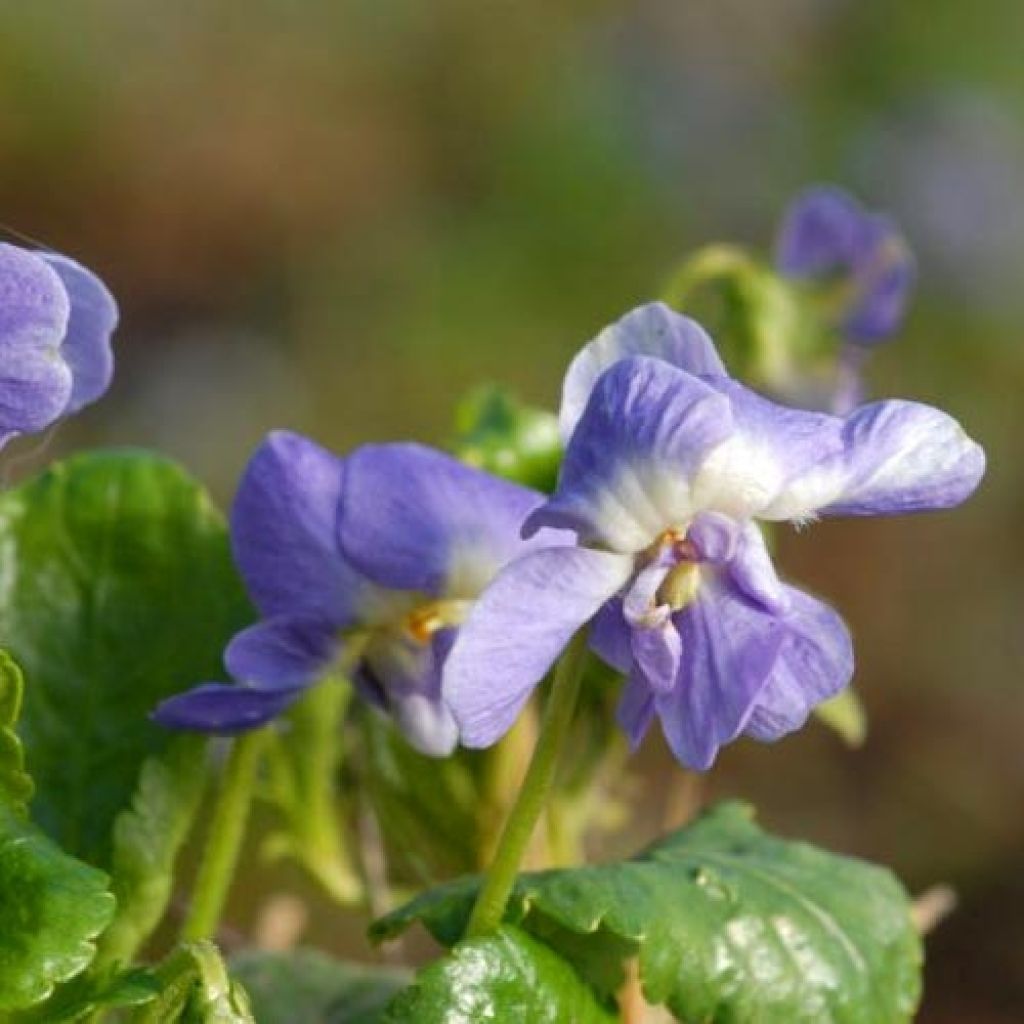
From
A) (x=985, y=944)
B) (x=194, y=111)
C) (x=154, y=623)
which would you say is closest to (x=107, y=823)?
(x=154, y=623)

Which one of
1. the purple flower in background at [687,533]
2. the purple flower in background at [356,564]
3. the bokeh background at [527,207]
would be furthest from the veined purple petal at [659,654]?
the bokeh background at [527,207]

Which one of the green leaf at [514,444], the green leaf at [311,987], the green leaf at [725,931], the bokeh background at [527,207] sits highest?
the green leaf at [514,444]

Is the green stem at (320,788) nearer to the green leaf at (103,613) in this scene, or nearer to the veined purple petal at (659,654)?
the green leaf at (103,613)

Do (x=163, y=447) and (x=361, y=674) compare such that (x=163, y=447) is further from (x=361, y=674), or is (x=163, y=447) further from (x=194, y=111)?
(x=361, y=674)

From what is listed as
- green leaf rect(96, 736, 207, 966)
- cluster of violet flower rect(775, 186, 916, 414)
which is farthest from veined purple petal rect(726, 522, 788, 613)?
cluster of violet flower rect(775, 186, 916, 414)

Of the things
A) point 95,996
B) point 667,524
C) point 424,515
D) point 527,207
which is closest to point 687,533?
point 667,524
